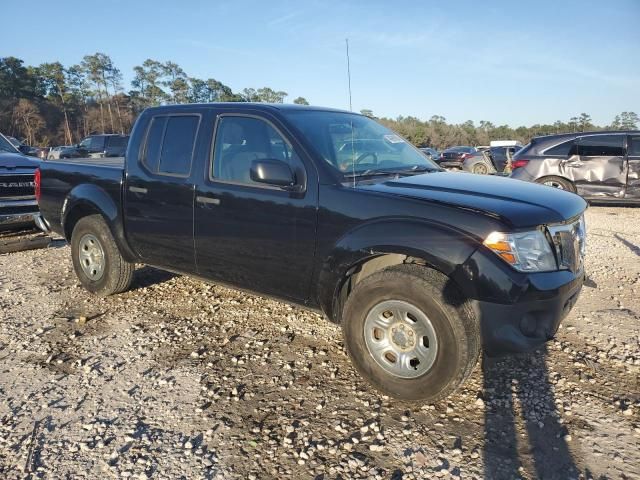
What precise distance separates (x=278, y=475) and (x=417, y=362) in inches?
42.3

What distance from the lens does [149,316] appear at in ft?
14.4

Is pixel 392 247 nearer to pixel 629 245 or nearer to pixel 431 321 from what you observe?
pixel 431 321

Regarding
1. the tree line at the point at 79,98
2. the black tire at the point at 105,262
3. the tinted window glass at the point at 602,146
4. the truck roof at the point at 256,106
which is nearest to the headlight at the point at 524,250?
the truck roof at the point at 256,106

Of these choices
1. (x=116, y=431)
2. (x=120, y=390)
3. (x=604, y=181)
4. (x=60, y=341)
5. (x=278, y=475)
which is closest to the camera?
(x=278, y=475)

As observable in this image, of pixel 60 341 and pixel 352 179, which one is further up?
pixel 352 179

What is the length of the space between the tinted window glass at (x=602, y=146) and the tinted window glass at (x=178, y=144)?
8.50 m

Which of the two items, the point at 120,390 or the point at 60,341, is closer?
the point at 120,390

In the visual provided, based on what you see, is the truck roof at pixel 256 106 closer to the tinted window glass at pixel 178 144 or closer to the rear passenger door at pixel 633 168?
the tinted window glass at pixel 178 144

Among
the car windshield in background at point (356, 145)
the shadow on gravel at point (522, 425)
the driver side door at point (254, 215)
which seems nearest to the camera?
the shadow on gravel at point (522, 425)

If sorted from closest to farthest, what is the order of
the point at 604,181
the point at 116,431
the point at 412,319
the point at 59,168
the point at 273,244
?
1. the point at 116,431
2. the point at 412,319
3. the point at 273,244
4. the point at 59,168
5. the point at 604,181

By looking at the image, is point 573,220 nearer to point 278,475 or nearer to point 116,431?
point 278,475

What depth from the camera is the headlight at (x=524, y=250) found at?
2598mm

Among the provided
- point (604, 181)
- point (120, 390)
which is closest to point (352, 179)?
point (120, 390)

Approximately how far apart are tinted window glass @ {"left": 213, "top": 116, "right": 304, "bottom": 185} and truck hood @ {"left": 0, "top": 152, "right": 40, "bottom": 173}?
4422 mm
